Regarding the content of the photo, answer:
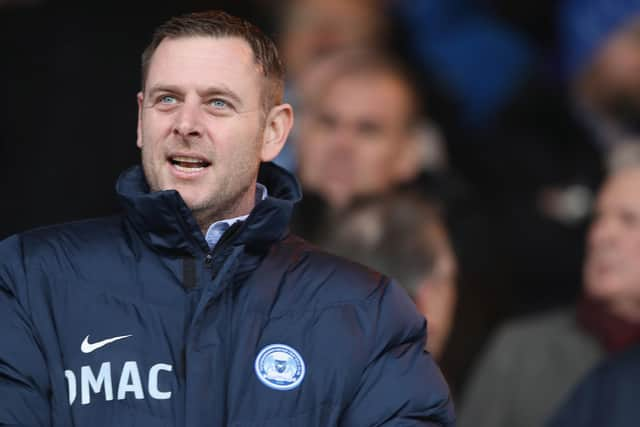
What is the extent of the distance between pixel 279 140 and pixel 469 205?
239 cm

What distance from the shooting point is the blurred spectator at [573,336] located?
4.80 meters

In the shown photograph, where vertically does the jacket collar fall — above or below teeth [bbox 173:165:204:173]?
below

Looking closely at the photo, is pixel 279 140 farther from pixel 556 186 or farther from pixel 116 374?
pixel 556 186

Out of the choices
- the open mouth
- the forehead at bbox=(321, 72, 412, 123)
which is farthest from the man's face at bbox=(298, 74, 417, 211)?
the open mouth

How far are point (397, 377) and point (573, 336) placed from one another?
233 cm

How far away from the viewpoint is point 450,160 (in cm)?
589

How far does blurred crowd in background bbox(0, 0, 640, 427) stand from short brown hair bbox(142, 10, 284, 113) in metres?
1.58

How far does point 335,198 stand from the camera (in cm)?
496

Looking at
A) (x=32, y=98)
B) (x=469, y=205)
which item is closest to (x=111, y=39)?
(x=32, y=98)

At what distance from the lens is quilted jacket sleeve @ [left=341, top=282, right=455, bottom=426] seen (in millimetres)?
2754

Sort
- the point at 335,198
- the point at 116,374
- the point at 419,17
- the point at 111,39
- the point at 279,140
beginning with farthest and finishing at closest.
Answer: the point at 419,17 < the point at 111,39 < the point at 335,198 < the point at 279,140 < the point at 116,374

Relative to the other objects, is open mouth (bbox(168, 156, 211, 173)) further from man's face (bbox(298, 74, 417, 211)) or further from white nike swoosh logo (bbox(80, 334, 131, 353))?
man's face (bbox(298, 74, 417, 211))

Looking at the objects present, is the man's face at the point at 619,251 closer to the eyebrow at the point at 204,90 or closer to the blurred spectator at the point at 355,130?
the blurred spectator at the point at 355,130

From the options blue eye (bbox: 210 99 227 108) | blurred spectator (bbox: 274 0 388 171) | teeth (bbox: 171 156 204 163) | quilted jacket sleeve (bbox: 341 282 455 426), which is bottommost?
quilted jacket sleeve (bbox: 341 282 455 426)
